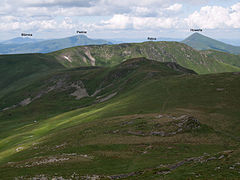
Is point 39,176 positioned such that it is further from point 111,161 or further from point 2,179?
point 111,161

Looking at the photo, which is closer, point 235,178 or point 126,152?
point 235,178

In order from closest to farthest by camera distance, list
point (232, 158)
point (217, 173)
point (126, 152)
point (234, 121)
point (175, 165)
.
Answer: point (217, 173) < point (232, 158) < point (175, 165) < point (126, 152) < point (234, 121)

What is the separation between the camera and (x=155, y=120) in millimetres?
76375

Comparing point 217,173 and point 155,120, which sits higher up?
point 217,173

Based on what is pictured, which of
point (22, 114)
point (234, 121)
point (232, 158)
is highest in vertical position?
point (232, 158)

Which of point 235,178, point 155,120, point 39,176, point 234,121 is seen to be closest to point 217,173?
point 235,178

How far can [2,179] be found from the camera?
130 feet

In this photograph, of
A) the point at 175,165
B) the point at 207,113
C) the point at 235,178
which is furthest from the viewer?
the point at 207,113

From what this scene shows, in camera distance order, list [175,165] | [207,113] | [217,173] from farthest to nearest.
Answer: [207,113] < [175,165] < [217,173]

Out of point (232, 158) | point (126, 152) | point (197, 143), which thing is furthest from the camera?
point (197, 143)

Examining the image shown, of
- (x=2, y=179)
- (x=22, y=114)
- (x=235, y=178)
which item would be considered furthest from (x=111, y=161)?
(x=22, y=114)

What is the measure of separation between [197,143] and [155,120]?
70.4 ft

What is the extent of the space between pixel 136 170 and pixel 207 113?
53478 mm

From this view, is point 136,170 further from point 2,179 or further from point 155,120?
point 155,120
